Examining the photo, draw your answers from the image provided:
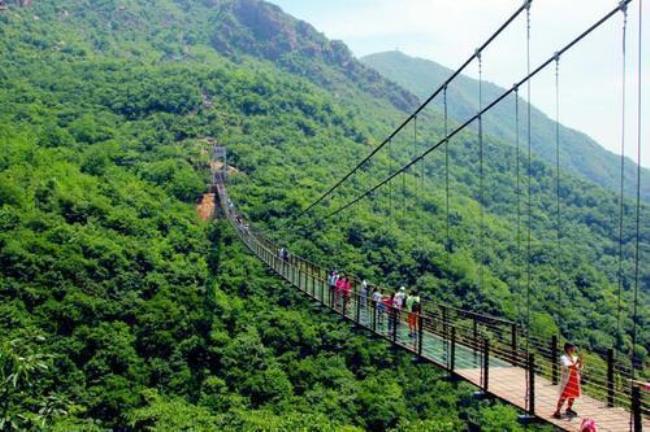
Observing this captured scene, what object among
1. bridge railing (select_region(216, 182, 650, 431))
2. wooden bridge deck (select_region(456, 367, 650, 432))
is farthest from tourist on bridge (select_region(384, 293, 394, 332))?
wooden bridge deck (select_region(456, 367, 650, 432))

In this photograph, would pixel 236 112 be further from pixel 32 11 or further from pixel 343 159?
pixel 32 11

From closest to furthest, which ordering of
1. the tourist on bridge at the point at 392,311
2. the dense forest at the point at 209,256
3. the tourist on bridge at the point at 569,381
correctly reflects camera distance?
the tourist on bridge at the point at 569,381 → the tourist on bridge at the point at 392,311 → the dense forest at the point at 209,256

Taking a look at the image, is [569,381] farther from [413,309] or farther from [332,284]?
[332,284]

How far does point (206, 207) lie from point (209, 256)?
516 cm

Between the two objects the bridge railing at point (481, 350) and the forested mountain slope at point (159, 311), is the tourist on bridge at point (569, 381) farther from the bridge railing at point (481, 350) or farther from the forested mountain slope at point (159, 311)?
the forested mountain slope at point (159, 311)

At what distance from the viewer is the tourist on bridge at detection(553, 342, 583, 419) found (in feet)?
21.0

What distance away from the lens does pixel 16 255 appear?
77.6 feet

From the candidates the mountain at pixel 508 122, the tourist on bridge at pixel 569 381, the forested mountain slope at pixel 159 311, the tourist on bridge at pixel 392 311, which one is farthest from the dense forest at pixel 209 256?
the mountain at pixel 508 122

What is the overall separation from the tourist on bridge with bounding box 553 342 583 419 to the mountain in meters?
97.1

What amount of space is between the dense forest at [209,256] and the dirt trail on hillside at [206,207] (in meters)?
0.49

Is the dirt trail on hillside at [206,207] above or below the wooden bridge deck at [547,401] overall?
below

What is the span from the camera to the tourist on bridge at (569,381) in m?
6.41

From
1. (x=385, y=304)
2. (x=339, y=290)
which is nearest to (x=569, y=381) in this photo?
(x=385, y=304)

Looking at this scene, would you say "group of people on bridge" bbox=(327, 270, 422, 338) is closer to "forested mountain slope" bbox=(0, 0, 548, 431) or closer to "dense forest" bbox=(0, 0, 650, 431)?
"dense forest" bbox=(0, 0, 650, 431)
